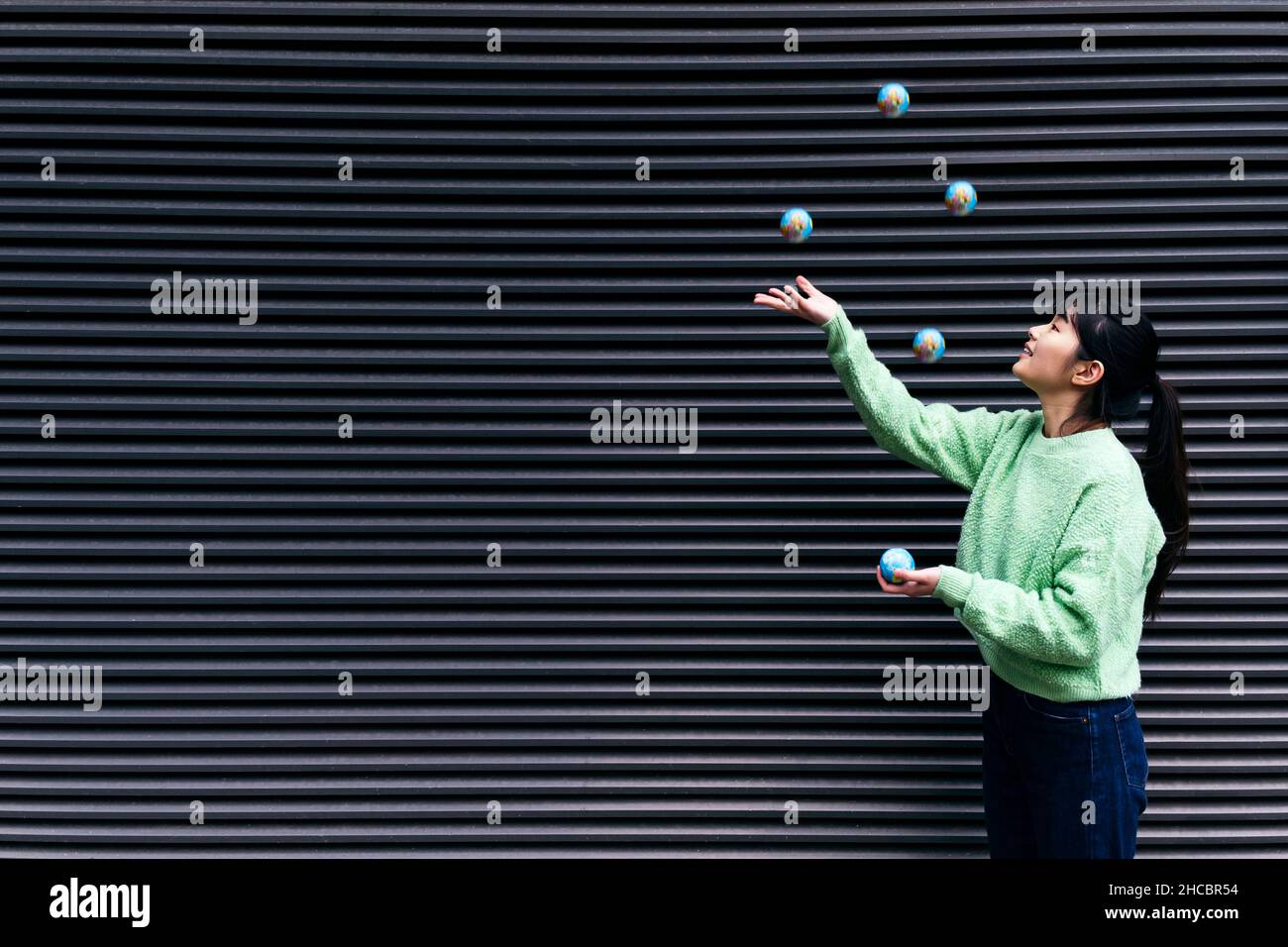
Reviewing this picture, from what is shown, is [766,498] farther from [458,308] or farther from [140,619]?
[140,619]

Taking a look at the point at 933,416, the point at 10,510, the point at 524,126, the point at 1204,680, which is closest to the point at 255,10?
the point at 524,126

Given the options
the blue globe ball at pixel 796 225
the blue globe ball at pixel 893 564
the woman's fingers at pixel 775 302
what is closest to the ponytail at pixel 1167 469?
the blue globe ball at pixel 893 564

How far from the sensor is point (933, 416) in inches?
114

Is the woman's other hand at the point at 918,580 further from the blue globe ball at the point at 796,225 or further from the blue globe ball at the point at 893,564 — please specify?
the blue globe ball at the point at 796,225

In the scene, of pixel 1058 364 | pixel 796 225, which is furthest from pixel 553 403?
pixel 1058 364

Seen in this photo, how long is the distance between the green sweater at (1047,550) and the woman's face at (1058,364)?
141 mm

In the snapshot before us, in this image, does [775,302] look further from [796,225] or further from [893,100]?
[893,100]

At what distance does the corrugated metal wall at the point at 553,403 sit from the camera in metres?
3.65

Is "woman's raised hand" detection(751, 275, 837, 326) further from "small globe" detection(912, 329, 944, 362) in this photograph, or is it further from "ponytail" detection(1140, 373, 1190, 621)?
"ponytail" detection(1140, 373, 1190, 621)

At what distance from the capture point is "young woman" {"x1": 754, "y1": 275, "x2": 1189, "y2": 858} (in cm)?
244

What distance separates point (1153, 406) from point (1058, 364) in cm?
38

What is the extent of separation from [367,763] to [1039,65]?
3575mm

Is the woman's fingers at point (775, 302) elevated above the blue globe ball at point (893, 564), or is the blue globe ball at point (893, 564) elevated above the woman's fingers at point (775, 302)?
the woman's fingers at point (775, 302)
